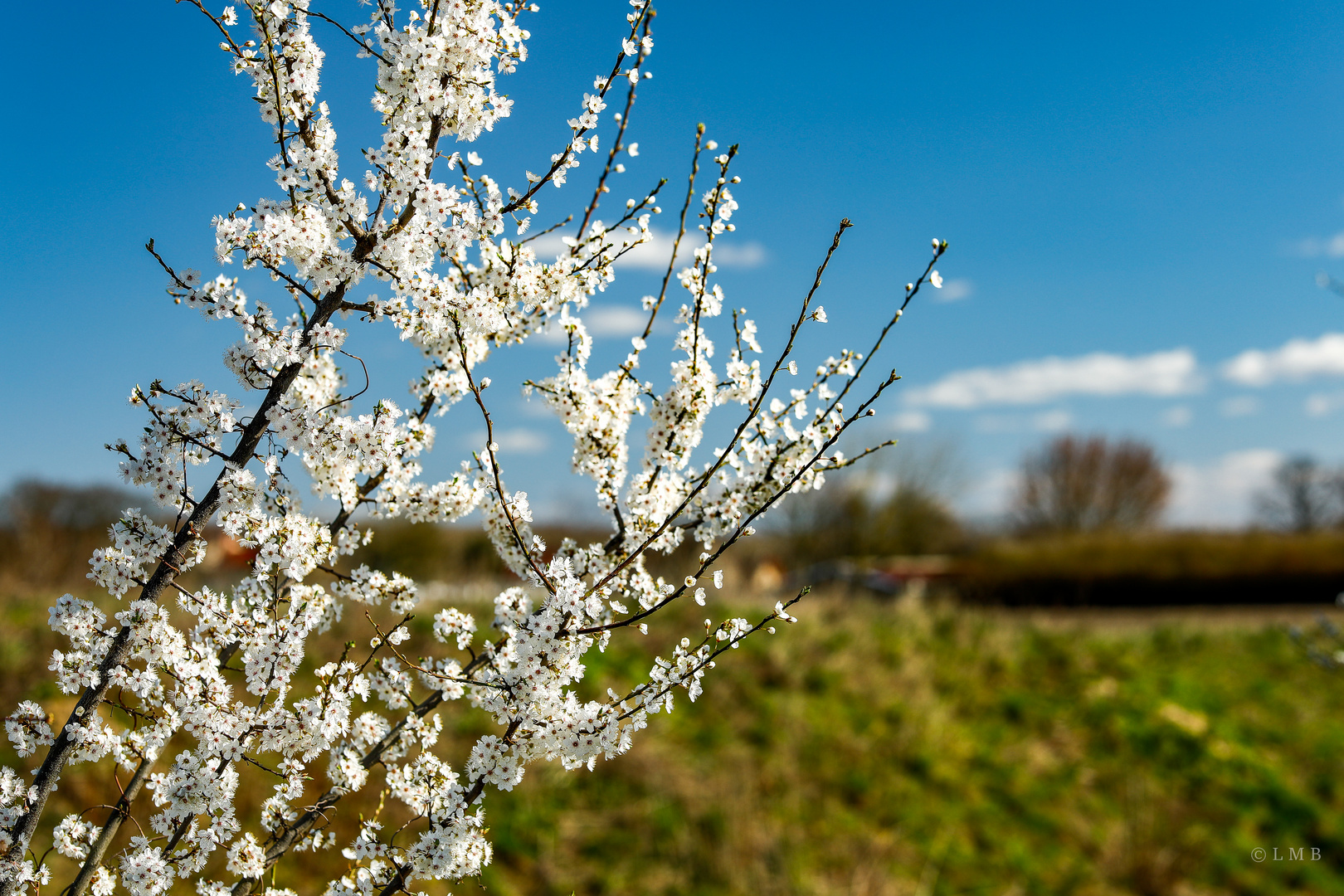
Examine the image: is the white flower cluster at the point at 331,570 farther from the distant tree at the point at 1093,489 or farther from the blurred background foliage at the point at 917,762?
the distant tree at the point at 1093,489

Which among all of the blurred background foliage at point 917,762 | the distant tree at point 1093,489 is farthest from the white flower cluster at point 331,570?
the distant tree at point 1093,489

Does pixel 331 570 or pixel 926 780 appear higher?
pixel 331 570

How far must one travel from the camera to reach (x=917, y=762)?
7.69 metres

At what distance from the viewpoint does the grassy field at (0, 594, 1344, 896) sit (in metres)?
6.14

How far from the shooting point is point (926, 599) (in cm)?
1509

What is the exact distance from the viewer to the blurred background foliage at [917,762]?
6.13 meters

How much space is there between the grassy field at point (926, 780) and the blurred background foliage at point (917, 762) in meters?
0.02

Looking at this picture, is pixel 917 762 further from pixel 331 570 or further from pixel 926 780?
pixel 331 570

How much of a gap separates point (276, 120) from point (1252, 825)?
9359mm

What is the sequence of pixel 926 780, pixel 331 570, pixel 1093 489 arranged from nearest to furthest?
1. pixel 331 570
2. pixel 926 780
3. pixel 1093 489

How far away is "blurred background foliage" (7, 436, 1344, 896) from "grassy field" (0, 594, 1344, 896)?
0.02m

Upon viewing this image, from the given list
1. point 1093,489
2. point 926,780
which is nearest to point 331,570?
point 926,780

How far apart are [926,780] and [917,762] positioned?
203mm

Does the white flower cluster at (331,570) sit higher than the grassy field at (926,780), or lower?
higher
